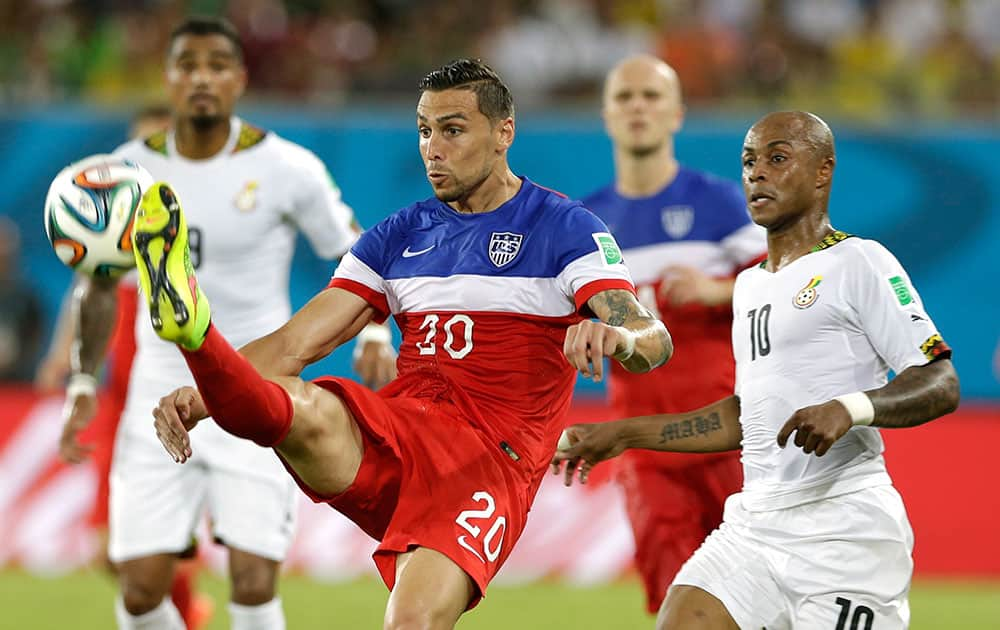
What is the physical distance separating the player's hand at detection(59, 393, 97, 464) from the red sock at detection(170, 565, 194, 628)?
1.14m

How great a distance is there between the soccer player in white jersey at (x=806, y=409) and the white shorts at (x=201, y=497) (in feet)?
6.12

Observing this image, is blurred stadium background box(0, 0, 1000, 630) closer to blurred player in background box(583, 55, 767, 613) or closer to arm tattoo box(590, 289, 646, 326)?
blurred player in background box(583, 55, 767, 613)

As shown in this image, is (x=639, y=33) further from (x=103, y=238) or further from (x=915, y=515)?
(x=103, y=238)

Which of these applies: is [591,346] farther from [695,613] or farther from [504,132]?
[504,132]

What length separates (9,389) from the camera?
39.2ft

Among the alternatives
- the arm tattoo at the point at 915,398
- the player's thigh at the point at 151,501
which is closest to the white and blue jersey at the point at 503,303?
the arm tattoo at the point at 915,398

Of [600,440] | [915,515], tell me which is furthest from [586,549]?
[600,440]

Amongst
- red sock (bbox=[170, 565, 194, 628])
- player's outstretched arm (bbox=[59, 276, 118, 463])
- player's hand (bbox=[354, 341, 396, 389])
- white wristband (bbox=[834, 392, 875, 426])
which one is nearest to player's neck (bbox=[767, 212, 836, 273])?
white wristband (bbox=[834, 392, 875, 426])

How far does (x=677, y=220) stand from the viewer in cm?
724

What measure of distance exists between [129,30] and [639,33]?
15.7ft

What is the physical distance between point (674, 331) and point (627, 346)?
2389 mm

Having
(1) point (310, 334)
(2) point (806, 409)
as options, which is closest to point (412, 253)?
(1) point (310, 334)

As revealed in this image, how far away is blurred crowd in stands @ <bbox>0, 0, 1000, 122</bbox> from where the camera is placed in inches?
525

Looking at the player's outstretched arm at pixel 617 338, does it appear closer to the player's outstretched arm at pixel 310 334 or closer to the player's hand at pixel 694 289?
the player's outstretched arm at pixel 310 334
